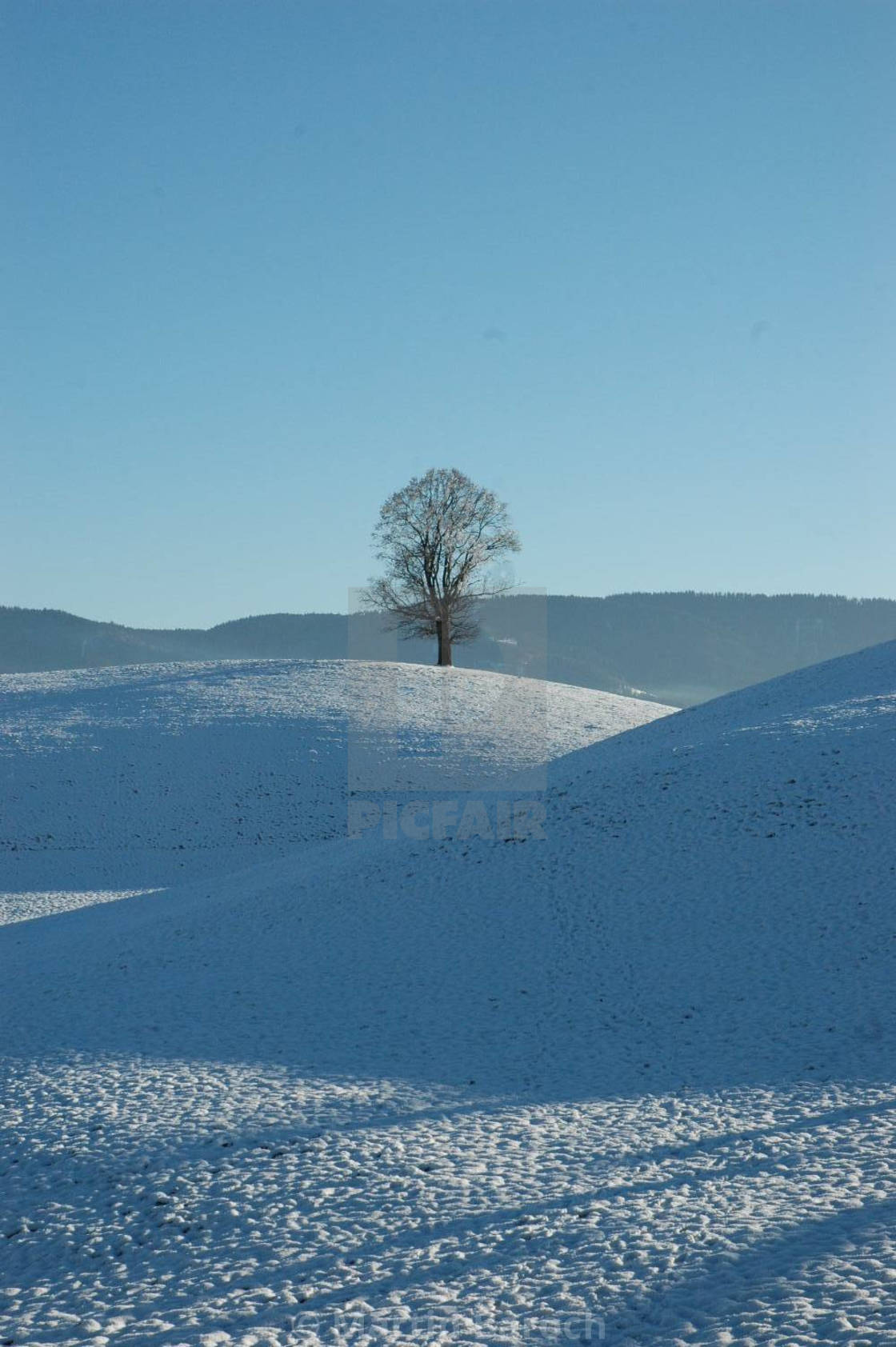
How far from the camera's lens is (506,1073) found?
41.7ft

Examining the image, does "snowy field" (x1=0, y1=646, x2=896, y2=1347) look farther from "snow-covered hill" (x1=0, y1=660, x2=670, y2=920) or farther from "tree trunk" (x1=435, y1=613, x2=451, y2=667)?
"tree trunk" (x1=435, y1=613, x2=451, y2=667)

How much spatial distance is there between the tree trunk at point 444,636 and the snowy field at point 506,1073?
28.4 meters

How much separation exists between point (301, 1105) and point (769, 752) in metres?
14.7

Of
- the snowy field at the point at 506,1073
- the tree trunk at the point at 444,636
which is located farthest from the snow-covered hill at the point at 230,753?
the snowy field at the point at 506,1073

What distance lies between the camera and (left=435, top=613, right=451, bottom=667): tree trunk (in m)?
57.7

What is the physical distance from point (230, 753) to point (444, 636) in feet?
66.1

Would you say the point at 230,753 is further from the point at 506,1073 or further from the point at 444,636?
the point at 506,1073

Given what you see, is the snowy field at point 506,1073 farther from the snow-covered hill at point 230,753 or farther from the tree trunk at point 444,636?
the tree trunk at point 444,636

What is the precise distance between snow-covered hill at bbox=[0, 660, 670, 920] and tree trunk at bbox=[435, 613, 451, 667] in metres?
4.11

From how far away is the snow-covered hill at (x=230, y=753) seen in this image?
1334 inches

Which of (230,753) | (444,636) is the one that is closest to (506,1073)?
(230,753)

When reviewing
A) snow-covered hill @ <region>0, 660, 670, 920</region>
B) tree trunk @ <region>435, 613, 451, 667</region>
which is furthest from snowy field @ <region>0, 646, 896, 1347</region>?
tree trunk @ <region>435, 613, 451, 667</region>

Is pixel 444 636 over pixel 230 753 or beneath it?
over

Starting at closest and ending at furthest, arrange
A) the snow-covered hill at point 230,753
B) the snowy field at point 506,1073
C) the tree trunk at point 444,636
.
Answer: the snowy field at point 506,1073, the snow-covered hill at point 230,753, the tree trunk at point 444,636
